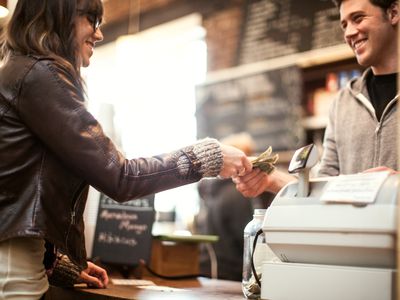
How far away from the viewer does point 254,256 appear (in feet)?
5.55

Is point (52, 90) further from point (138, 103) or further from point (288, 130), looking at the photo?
point (288, 130)

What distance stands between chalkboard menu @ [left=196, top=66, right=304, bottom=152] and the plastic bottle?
9.43ft

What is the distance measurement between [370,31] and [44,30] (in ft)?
4.80

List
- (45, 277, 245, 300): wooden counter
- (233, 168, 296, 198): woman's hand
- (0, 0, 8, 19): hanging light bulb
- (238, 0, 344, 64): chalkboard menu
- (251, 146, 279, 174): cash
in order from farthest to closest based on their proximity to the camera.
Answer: (238, 0, 344, 64): chalkboard menu → (0, 0, 8, 19): hanging light bulb → (233, 168, 296, 198): woman's hand → (251, 146, 279, 174): cash → (45, 277, 245, 300): wooden counter

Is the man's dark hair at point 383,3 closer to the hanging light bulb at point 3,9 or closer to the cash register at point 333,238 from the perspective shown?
the cash register at point 333,238

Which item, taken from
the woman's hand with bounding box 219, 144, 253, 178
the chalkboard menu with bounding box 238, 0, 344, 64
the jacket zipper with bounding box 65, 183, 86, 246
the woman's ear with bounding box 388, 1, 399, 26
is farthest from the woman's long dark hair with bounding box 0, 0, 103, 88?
the chalkboard menu with bounding box 238, 0, 344, 64

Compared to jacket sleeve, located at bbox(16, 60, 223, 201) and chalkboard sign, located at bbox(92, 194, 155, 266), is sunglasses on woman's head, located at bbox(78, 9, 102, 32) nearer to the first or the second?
jacket sleeve, located at bbox(16, 60, 223, 201)

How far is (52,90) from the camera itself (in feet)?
4.86

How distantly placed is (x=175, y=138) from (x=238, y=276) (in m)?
1.93

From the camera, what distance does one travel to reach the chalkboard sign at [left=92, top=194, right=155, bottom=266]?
246 cm

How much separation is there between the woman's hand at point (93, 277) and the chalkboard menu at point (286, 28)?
306 cm

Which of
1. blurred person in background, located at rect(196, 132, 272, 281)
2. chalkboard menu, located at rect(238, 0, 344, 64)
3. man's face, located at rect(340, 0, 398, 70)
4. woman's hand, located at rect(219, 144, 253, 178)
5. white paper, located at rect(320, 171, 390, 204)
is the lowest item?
blurred person in background, located at rect(196, 132, 272, 281)

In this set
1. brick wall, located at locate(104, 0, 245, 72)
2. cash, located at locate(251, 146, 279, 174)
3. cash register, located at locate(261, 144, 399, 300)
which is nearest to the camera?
cash register, located at locate(261, 144, 399, 300)

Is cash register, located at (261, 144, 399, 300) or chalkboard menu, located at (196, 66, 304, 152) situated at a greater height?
chalkboard menu, located at (196, 66, 304, 152)
